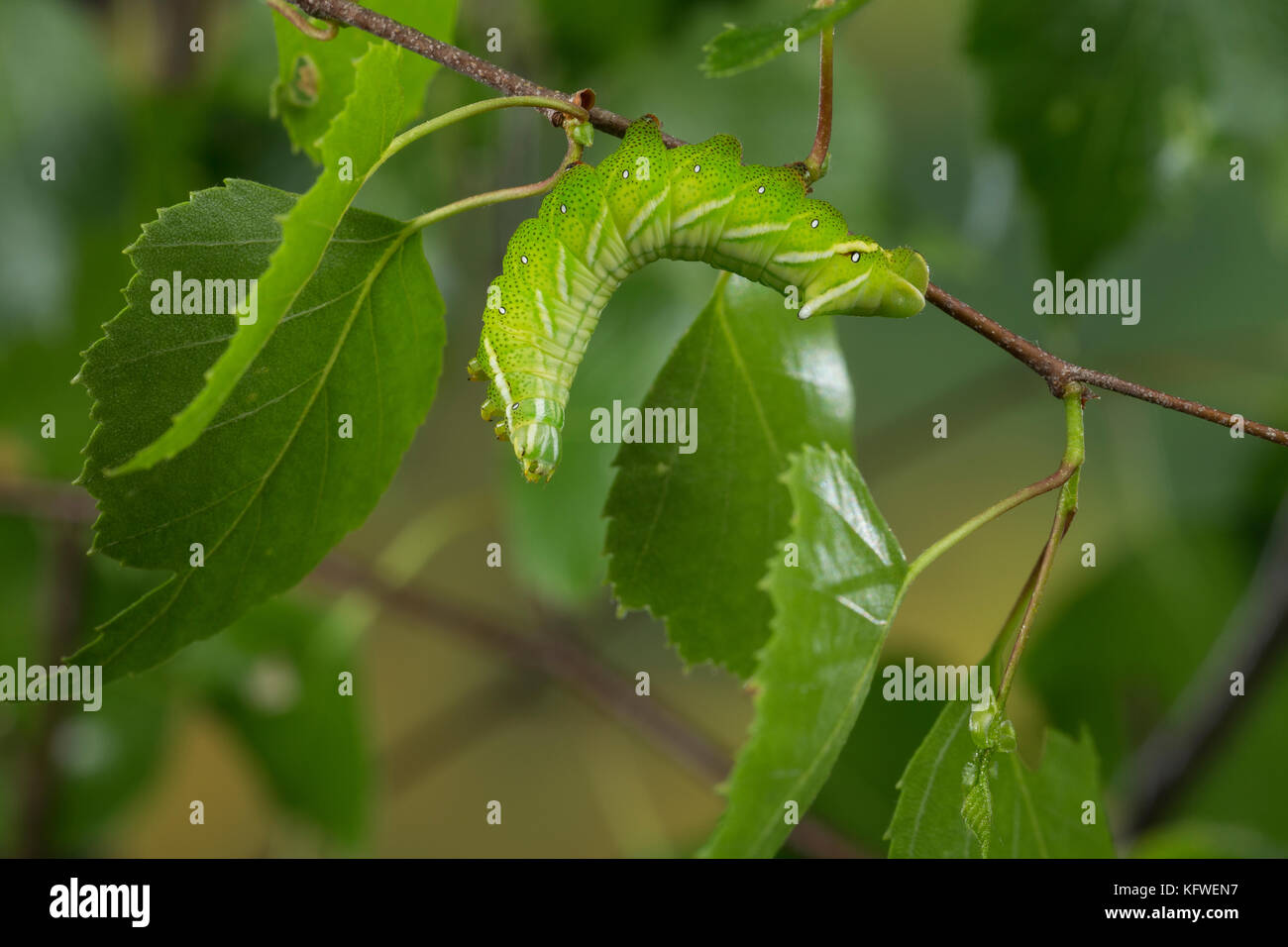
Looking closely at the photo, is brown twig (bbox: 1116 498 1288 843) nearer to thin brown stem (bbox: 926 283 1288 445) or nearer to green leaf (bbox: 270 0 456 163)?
thin brown stem (bbox: 926 283 1288 445)

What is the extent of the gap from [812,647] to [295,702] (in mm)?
707

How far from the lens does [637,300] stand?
0.88 meters

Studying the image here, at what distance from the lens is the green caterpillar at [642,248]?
16.1 inches

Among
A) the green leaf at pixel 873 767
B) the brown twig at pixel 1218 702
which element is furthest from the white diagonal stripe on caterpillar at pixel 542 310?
the brown twig at pixel 1218 702

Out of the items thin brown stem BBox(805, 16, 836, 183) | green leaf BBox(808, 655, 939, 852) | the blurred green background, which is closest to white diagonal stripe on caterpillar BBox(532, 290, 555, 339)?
thin brown stem BBox(805, 16, 836, 183)

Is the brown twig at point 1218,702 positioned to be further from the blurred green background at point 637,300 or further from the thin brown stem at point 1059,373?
the thin brown stem at point 1059,373

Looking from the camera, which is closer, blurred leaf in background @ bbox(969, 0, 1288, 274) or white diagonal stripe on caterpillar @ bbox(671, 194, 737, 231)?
white diagonal stripe on caterpillar @ bbox(671, 194, 737, 231)

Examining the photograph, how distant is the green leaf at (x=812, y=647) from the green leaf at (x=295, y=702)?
635 millimetres

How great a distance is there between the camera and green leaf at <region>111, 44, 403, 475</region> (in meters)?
0.31

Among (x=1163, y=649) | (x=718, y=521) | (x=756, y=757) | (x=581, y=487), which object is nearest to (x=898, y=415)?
(x=1163, y=649)

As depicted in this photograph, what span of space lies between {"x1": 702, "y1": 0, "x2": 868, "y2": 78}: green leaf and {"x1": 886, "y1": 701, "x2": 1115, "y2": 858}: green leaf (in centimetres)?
23

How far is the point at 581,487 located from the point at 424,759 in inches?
21.4

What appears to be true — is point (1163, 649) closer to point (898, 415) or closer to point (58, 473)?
point (898, 415)

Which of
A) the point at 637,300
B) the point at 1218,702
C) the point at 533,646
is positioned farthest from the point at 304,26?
the point at 1218,702
